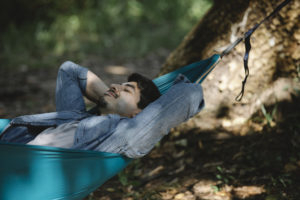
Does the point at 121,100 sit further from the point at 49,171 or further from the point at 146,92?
the point at 49,171

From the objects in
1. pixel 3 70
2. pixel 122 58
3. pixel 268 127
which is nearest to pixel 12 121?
pixel 268 127

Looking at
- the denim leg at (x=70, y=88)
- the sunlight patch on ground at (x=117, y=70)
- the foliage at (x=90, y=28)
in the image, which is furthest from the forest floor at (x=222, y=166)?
the foliage at (x=90, y=28)

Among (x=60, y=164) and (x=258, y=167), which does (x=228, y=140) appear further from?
(x=60, y=164)

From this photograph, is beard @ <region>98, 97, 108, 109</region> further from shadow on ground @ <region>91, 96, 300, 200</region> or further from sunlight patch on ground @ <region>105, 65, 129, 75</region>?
sunlight patch on ground @ <region>105, 65, 129, 75</region>

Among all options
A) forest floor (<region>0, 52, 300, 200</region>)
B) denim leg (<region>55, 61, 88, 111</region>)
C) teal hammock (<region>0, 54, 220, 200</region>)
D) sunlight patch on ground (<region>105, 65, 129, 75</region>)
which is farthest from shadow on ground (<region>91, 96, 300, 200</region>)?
sunlight patch on ground (<region>105, 65, 129, 75</region>)

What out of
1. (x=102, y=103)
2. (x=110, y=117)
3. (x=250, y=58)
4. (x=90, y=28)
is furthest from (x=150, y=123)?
(x=90, y=28)

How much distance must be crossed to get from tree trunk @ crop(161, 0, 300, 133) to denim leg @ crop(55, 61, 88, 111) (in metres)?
0.88

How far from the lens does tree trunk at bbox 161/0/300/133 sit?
2119 mm

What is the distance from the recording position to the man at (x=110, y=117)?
1.46m

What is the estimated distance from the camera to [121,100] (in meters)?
1.71

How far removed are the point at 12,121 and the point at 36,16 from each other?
4720 mm

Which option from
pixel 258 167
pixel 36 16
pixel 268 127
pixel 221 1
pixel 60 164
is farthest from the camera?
pixel 36 16

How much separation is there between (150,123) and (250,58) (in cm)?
111

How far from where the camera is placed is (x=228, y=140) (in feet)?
7.03
